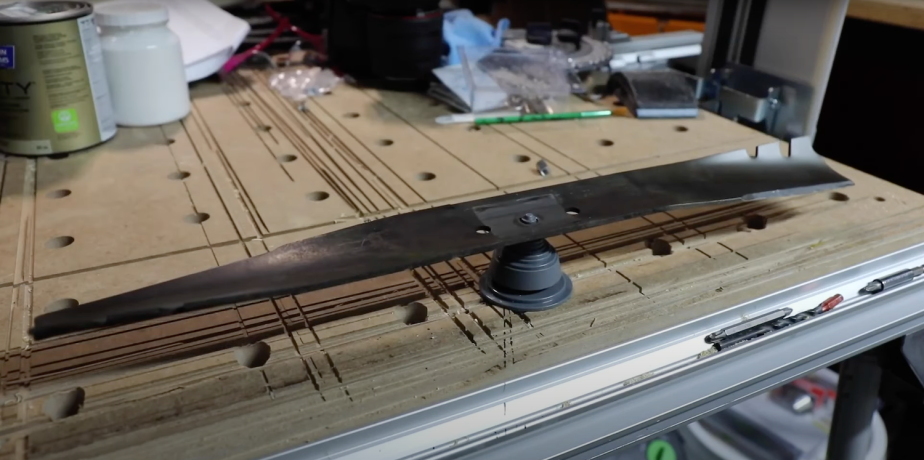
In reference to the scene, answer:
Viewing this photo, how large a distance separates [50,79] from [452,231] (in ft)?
1.59

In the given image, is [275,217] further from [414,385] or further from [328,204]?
[414,385]

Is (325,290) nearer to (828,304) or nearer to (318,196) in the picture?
(318,196)

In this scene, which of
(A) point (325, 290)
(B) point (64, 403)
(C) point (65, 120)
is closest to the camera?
(B) point (64, 403)

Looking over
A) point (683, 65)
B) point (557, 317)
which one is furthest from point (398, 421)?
point (683, 65)

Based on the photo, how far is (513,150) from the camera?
741mm

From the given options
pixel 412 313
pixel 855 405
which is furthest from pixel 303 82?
pixel 855 405

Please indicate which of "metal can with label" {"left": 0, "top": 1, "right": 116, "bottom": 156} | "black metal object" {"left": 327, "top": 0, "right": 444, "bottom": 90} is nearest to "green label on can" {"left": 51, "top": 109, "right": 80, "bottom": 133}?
"metal can with label" {"left": 0, "top": 1, "right": 116, "bottom": 156}

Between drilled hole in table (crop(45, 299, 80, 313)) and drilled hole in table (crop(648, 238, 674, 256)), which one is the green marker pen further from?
drilled hole in table (crop(45, 299, 80, 313))

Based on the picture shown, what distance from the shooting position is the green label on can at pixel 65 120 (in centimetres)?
70

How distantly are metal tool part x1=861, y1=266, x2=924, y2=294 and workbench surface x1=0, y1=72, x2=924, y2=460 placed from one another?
22 mm

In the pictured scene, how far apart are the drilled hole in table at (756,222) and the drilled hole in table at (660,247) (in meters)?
0.09

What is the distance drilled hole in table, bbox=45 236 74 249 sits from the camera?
55 centimetres

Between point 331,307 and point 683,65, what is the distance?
0.76 metres

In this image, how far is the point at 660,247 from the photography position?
1.86ft
